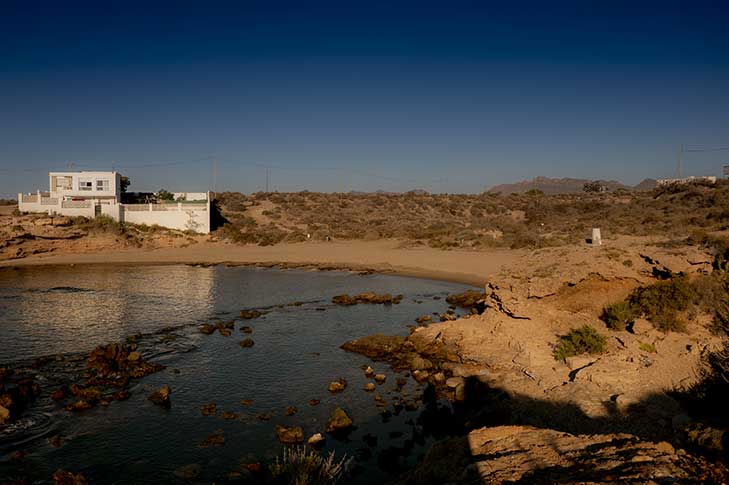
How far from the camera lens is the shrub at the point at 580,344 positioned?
12750 millimetres

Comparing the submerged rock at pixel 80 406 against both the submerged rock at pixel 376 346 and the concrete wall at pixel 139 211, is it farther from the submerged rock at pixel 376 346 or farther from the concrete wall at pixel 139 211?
the concrete wall at pixel 139 211

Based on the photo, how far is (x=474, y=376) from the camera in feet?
45.0

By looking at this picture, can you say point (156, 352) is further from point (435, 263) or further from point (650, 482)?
point (435, 263)

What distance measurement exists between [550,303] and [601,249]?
8.11 ft

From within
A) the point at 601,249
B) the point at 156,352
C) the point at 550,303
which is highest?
the point at 601,249

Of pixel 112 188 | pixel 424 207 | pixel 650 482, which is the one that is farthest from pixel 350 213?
pixel 650 482

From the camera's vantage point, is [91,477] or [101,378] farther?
[101,378]

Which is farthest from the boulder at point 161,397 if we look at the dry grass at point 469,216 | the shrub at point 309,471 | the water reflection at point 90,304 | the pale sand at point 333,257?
the dry grass at point 469,216

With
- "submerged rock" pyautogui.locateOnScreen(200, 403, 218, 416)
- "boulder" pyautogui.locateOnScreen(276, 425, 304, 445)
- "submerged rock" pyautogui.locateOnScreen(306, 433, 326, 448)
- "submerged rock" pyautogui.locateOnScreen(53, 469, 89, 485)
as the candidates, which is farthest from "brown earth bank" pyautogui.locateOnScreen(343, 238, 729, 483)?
"submerged rock" pyautogui.locateOnScreen(53, 469, 89, 485)

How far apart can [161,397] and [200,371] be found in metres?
2.43

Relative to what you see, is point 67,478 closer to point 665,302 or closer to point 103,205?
point 665,302

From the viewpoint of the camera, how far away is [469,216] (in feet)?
227

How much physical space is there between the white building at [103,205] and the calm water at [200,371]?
1837 cm

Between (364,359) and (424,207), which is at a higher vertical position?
(424,207)
